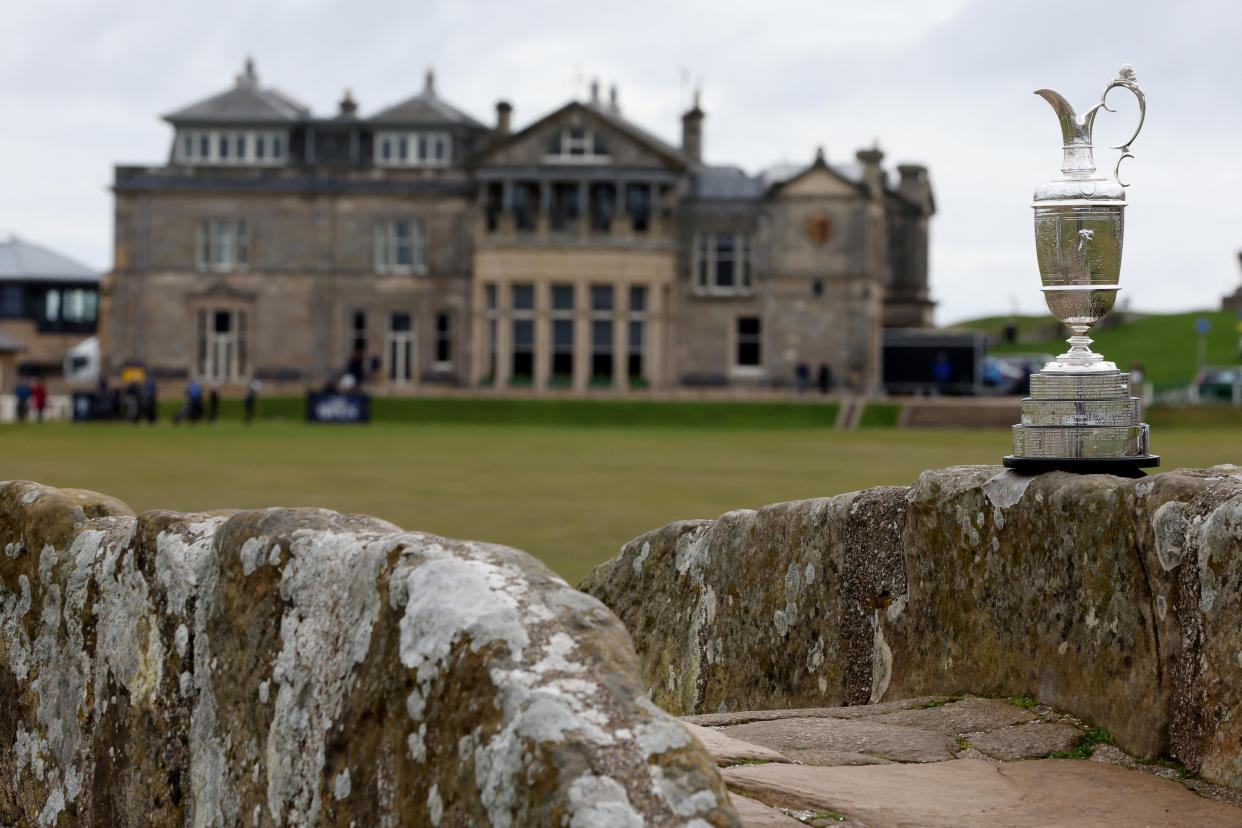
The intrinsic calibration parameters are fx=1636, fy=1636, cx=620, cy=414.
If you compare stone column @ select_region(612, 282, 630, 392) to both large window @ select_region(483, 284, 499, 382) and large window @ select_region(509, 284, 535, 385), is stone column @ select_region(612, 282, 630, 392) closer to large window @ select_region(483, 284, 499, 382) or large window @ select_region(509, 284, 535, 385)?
large window @ select_region(509, 284, 535, 385)

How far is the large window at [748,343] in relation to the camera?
70.9 meters

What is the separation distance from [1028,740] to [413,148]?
2701 inches

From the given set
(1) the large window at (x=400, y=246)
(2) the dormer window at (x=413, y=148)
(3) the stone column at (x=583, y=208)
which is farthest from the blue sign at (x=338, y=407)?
(2) the dormer window at (x=413, y=148)

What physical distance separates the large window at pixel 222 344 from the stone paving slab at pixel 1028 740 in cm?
6772

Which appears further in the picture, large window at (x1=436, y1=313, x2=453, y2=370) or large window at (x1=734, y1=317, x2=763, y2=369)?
large window at (x1=436, y1=313, x2=453, y2=370)

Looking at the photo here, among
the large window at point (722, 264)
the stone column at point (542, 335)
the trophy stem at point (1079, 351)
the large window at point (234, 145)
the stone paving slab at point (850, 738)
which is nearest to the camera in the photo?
the stone paving slab at point (850, 738)

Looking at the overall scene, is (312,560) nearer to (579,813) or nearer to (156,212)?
(579,813)

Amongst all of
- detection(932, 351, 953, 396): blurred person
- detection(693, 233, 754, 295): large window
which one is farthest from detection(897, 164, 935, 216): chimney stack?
detection(932, 351, 953, 396): blurred person

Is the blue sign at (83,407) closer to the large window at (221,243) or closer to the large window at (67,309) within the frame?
the large window at (221,243)

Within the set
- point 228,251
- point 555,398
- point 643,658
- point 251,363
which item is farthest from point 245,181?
point 643,658

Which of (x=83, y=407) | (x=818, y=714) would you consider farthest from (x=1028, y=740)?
(x=83, y=407)

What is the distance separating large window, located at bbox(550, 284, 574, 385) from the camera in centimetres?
6975

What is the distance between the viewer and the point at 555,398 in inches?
2435

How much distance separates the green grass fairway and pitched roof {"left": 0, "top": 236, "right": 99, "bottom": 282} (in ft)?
186
